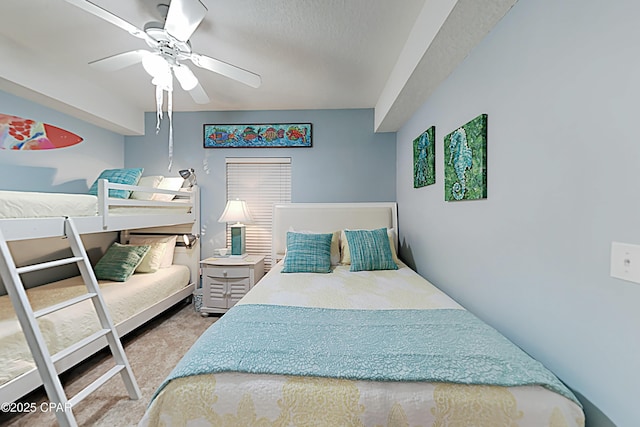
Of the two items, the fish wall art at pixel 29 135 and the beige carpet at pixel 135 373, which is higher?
the fish wall art at pixel 29 135

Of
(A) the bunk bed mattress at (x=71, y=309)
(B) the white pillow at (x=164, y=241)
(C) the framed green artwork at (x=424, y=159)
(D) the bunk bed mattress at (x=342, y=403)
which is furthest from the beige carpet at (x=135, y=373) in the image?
(C) the framed green artwork at (x=424, y=159)

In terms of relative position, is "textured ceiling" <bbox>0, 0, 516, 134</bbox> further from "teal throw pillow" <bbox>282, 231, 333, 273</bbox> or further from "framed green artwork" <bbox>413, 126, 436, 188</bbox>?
"teal throw pillow" <bbox>282, 231, 333, 273</bbox>

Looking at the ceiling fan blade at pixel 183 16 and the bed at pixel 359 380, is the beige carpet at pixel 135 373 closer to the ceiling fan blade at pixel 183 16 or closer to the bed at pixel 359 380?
the bed at pixel 359 380

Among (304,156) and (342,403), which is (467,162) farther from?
(304,156)

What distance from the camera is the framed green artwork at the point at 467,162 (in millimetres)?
1649

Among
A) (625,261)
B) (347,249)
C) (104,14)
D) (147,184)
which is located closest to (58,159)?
(147,184)

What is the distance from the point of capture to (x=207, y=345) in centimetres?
125

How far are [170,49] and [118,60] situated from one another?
1.32ft

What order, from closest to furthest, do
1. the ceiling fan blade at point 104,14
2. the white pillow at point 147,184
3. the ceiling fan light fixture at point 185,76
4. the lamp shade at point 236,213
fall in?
the ceiling fan blade at point 104,14
the ceiling fan light fixture at point 185,76
the white pillow at point 147,184
the lamp shade at point 236,213

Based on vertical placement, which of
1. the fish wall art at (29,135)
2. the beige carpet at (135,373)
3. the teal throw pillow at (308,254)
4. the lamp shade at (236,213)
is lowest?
the beige carpet at (135,373)

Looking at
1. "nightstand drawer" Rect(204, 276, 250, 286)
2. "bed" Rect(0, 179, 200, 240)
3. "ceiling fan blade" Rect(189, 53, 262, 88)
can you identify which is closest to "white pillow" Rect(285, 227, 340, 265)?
"nightstand drawer" Rect(204, 276, 250, 286)

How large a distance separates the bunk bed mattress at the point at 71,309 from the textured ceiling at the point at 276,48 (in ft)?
5.37

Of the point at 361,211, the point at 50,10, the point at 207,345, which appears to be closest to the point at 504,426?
the point at 207,345

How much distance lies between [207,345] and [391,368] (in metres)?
0.74
